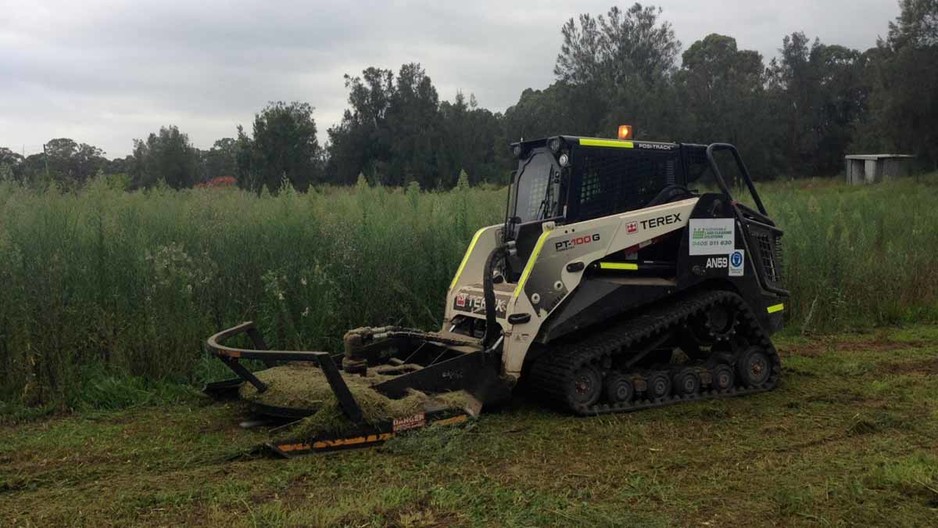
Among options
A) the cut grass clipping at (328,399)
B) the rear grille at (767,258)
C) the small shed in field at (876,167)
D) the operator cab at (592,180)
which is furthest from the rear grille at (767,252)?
the small shed in field at (876,167)

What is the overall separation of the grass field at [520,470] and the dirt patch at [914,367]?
117cm

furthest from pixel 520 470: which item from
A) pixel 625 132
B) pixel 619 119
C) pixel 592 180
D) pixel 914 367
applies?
pixel 619 119

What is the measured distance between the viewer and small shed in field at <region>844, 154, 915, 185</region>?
36844mm

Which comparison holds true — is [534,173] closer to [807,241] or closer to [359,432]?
[359,432]

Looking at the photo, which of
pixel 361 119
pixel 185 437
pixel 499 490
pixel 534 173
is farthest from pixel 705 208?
pixel 361 119

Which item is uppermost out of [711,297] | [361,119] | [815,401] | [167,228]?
[361,119]

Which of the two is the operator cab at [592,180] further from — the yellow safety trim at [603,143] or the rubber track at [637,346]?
the rubber track at [637,346]

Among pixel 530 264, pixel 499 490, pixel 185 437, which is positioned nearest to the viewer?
pixel 499 490

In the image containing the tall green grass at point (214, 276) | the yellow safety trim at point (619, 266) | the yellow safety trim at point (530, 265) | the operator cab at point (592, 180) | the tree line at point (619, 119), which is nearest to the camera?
the yellow safety trim at point (530, 265)

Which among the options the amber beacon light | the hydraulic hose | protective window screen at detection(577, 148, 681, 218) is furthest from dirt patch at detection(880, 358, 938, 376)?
the hydraulic hose

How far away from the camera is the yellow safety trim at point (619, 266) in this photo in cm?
632

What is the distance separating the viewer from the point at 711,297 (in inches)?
261

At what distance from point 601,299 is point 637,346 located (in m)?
0.64

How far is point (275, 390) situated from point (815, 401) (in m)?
4.30
